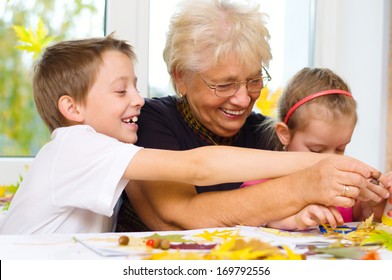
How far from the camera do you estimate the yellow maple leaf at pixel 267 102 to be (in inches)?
117

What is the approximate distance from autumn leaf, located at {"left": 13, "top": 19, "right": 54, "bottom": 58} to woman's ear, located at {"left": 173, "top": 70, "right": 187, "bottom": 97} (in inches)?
40.7

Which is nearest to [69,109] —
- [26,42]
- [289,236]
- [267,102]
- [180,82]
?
[180,82]

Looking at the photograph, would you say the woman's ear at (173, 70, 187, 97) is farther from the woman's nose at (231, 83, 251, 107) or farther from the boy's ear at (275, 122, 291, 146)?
the boy's ear at (275, 122, 291, 146)

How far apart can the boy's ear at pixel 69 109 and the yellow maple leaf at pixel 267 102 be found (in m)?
1.44

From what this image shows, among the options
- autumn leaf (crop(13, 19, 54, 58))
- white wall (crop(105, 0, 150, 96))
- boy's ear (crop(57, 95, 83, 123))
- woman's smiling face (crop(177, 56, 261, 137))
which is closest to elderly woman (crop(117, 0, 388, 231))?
woman's smiling face (crop(177, 56, 261, 137))

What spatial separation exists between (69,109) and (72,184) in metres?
0.30

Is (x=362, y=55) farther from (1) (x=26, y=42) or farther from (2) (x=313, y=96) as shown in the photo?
(1) (x=26, y=42)

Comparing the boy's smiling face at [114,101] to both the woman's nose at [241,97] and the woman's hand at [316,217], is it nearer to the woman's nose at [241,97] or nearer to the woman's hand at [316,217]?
the woman's nose at [241,97]

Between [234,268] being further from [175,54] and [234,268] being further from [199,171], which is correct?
[175,54]

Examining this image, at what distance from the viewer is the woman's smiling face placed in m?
1.81

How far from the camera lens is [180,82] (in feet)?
6.35

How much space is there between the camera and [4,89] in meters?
2.77

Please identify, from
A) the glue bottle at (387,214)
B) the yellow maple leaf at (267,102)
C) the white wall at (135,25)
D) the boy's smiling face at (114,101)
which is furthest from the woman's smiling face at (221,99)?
the yellow maple leaf at (267,102)

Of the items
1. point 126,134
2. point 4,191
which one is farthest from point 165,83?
point 126,134
